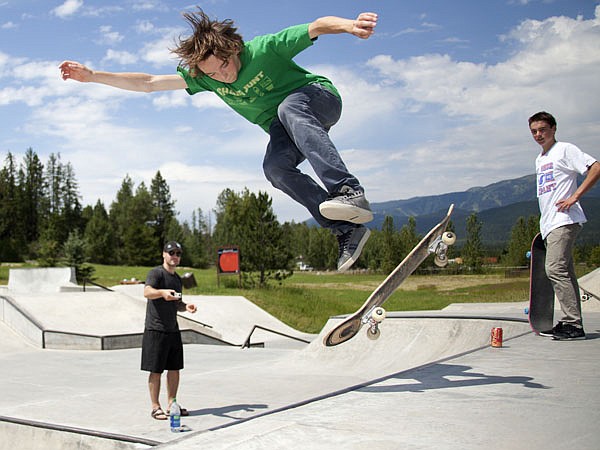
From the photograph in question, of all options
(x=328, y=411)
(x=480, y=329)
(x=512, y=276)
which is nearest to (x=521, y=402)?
(x=328, y=411)

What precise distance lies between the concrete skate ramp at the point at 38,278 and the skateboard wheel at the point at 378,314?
22.0 metres

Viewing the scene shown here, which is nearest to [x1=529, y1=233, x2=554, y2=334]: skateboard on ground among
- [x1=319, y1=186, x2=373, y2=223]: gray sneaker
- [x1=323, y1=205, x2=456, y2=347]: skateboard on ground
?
[x1=323, y1=205, x2=456, y2=347]: skateboard on ground

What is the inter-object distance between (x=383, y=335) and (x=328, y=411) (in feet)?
18.4

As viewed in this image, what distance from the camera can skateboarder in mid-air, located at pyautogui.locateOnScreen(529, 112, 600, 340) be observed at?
18.1ft

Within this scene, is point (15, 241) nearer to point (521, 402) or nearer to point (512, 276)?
point (512, 276)

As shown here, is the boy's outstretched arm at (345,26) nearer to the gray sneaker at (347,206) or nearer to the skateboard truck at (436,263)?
the gray sneaker at (347,206)

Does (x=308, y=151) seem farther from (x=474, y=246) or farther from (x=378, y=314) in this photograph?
(x=474, y=246)

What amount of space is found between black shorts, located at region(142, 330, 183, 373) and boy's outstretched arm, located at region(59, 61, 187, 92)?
2.15 m

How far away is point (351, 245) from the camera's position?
4.65 metres

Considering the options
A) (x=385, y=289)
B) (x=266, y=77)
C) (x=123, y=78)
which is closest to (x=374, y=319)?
(x=385, y=289)

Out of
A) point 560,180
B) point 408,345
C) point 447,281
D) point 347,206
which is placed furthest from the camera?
point 447,281

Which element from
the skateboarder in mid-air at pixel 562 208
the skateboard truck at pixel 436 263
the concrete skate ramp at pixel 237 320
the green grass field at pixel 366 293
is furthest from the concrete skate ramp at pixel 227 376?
the green grass field at pixel 366 293

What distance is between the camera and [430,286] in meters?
28.7

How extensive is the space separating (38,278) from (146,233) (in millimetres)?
44467
